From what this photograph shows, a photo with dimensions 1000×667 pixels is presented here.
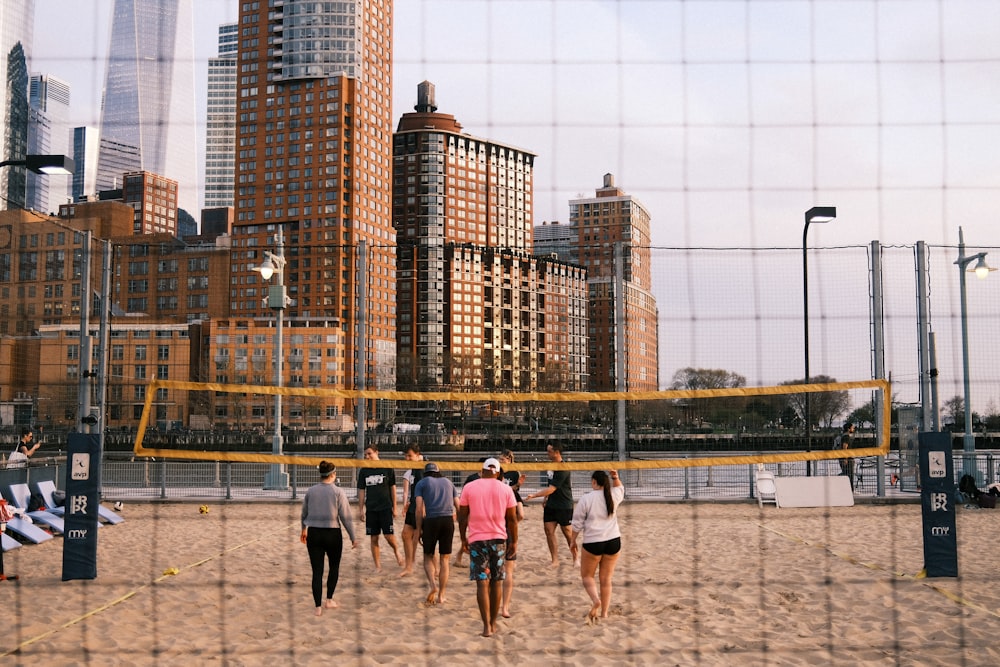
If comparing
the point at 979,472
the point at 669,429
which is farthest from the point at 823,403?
the point at 979,472

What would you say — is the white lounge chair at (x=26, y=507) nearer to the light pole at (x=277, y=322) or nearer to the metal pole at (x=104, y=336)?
the metal pole at (x=104, y=336)

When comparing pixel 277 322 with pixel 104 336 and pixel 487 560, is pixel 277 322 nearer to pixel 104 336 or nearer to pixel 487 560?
pixel 104 336

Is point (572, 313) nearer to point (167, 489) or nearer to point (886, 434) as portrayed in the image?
point (167, 489)

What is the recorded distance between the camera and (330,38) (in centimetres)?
9025

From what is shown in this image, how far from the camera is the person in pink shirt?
6250 mm

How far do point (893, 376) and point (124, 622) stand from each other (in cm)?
1085

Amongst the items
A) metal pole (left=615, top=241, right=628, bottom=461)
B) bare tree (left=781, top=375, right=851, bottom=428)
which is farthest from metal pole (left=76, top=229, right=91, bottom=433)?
bare tree (left=781, top=375, right=851, bottom=428)

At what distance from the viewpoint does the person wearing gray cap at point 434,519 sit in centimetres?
738

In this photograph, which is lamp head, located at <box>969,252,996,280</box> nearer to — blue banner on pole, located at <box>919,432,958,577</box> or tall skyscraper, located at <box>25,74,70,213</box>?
blue banner on pole, located at <box>919,432,958,577</box>

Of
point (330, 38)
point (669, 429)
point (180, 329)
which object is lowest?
point (669, 429)

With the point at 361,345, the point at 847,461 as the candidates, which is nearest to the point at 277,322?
the point at 361,345

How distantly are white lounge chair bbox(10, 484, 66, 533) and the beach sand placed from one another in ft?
1.65

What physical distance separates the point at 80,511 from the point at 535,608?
4.42m

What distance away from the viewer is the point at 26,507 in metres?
11.5
